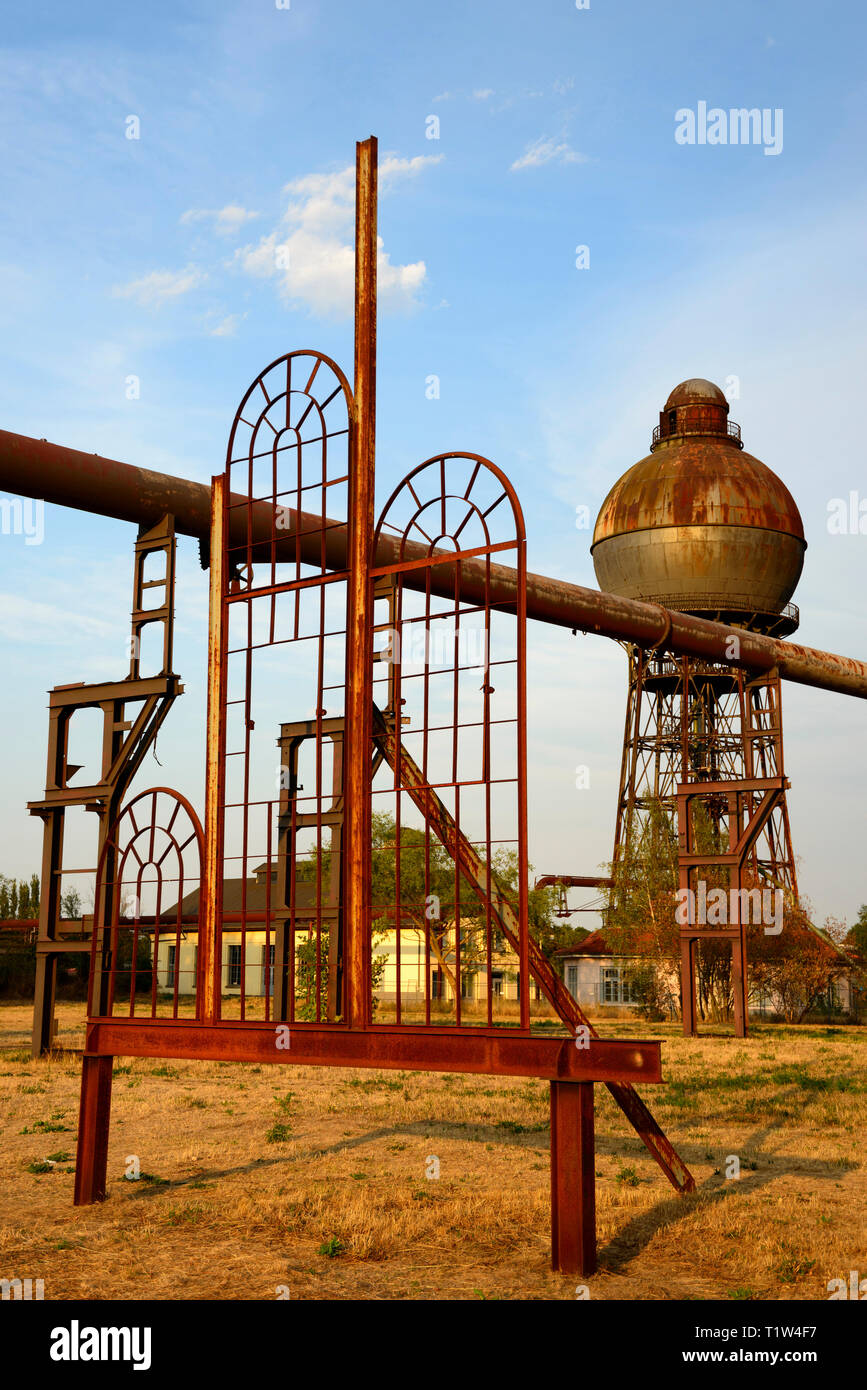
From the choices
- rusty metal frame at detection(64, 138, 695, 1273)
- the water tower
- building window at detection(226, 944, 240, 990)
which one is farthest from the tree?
rusty metal frame at detection(64, 138, 695, 1273)

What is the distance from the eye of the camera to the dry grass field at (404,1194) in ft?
23.8

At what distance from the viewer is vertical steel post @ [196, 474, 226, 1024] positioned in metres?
9.60

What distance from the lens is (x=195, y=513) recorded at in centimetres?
1584

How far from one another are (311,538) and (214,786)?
22.2ft

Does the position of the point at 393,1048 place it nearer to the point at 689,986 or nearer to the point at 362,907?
the point at 362,907

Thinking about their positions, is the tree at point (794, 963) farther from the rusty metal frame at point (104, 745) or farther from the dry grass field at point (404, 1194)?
the rusty metal frame at point (104, 745)

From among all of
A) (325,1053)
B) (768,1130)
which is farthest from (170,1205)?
(768,1130)

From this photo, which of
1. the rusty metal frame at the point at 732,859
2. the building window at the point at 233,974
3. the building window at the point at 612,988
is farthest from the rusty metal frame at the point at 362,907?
the building window at the point at 233,974

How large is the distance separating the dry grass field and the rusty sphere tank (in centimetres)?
2444

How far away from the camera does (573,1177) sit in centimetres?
717

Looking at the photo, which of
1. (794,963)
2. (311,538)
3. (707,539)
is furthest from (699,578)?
(311,538)

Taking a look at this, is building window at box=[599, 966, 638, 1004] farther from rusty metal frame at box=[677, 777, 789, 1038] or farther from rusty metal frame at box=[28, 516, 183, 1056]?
rusty metal frame at box=[28, 516, 183, 1056]
